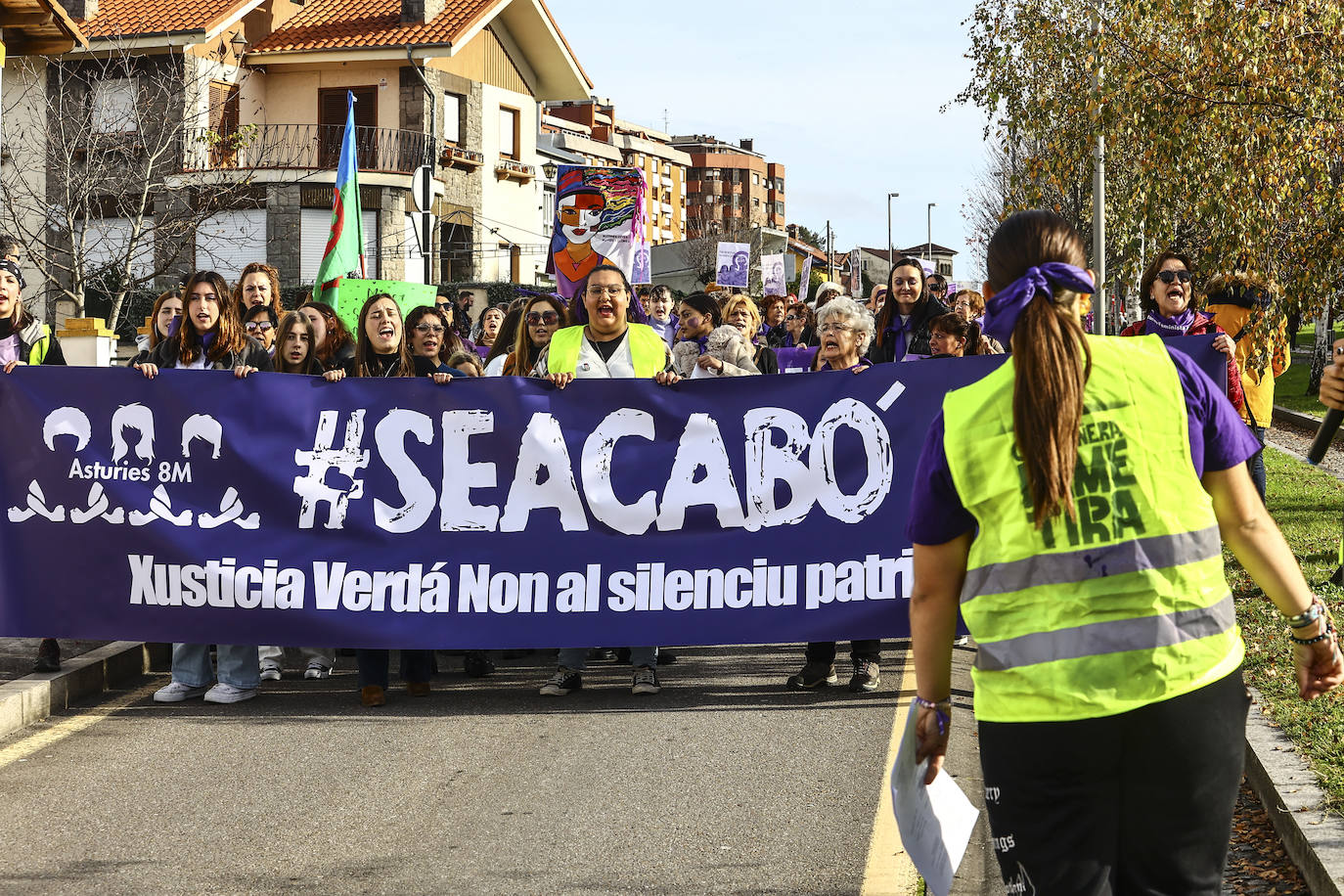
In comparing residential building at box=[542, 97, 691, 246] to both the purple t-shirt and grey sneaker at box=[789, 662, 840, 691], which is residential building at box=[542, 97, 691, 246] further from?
the purple t-shirt

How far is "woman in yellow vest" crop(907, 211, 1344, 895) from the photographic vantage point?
2.59 meters

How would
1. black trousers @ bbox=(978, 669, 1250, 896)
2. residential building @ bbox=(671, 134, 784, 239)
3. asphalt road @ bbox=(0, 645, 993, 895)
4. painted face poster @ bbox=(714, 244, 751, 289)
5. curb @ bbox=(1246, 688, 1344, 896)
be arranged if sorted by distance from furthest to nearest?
residential building @ bbox=(671, 134, 784, 239), painted face poster @ bbox=(714, 244, 751, 289), asphalt road @ bbox=(0, 645, 993, 895), curb @ bbox=(1246, 688, 1344, 896), black trousers @ bbox=(978, 669, 1250, 896)

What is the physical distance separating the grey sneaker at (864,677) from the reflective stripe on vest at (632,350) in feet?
5.89

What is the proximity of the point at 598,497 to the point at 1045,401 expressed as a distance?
481cm

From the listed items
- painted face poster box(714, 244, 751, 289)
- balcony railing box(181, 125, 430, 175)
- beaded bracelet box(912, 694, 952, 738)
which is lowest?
beaded bracelet box(912, 694, 952, 738)

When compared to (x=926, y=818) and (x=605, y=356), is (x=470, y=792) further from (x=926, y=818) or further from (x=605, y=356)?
(x=926, y=818)

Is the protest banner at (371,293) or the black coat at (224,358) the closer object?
the black coat at (224,358)

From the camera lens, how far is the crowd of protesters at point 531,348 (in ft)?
24.6

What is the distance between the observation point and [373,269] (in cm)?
3759

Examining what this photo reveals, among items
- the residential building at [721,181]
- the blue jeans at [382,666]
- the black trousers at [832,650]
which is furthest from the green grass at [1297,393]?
the residential building at [721,181]

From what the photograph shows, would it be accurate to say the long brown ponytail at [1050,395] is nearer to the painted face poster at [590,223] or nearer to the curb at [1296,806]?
the curb at [1296,806]

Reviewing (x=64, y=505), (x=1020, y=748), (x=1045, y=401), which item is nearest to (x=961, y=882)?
(x=1020, y=748)

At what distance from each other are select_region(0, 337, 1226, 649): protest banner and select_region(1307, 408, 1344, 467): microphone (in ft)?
12.0

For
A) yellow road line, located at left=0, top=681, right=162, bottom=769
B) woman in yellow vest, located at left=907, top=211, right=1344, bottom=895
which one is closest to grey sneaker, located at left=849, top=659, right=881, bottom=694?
yellow road line, located at left=0, top=681, right=162, bottom=769
